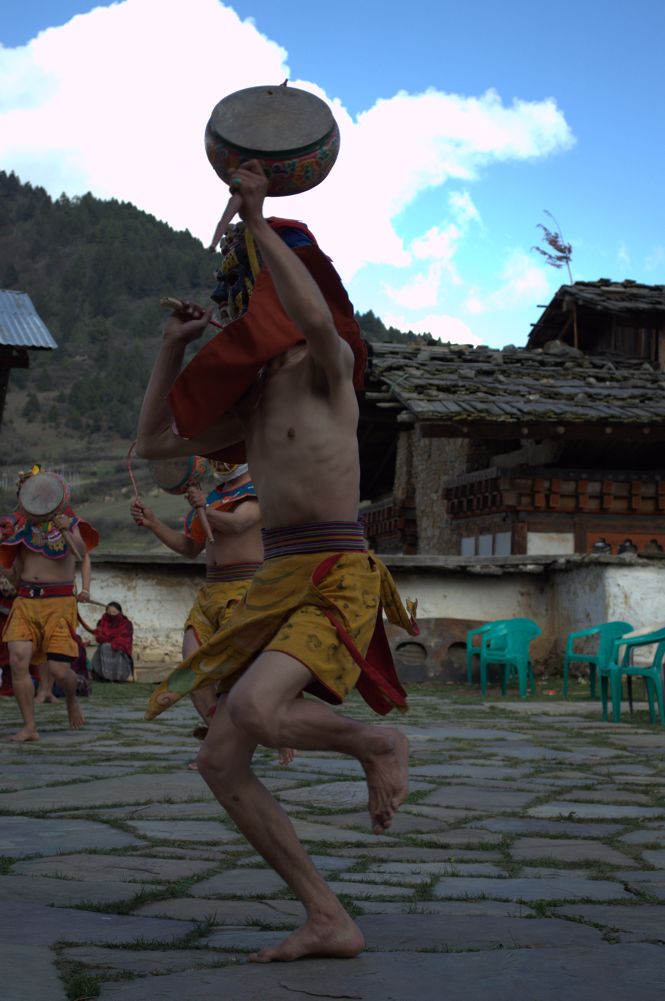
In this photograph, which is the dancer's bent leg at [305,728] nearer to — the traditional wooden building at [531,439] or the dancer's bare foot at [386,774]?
the dancer's bare foot at [386,774]

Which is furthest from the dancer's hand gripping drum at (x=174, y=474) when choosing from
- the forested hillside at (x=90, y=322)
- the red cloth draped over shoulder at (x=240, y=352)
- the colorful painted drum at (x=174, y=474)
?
the forested hillside at (x=90, y=322)

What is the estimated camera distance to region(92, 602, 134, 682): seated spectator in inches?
539

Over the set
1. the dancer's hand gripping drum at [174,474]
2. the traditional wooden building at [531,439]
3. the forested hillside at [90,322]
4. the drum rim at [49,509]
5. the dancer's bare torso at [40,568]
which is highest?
the forested hillside at [90,322]

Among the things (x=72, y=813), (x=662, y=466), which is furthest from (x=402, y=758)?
(x=662, y=466)

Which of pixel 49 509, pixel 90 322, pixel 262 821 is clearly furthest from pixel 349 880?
pixel 90 322

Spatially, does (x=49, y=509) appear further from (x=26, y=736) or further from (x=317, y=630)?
(x=317, y=630)

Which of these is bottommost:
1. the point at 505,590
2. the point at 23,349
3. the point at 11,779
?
the point at 11,779

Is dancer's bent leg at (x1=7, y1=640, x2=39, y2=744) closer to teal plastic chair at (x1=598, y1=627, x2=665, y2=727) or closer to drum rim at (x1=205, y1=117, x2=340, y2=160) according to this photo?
teal plastic chair at (x1=598, y1=627, x2=665, y2=727)

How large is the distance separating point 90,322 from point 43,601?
8937 centimetres

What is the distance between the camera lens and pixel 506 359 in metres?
18.6

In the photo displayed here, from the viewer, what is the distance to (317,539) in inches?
113

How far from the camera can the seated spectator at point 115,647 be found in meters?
13.7

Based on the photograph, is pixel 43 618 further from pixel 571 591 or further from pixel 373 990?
pixel 571 591

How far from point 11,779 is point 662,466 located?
12.7 m
